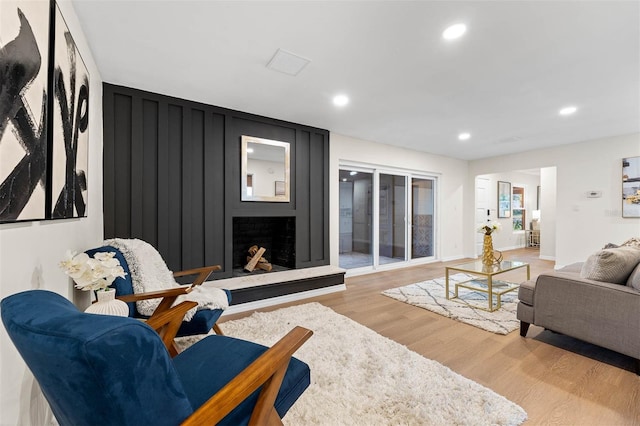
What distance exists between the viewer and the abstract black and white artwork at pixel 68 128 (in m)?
1.29

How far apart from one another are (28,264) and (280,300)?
250cm

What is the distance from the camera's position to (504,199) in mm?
7551

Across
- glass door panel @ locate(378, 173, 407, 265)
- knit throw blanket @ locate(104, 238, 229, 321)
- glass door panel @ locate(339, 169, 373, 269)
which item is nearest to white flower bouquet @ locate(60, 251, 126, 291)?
knit throw blanket @ locate(104, 238, 229, 321)

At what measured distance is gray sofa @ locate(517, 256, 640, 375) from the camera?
187 cm

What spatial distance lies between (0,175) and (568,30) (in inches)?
122

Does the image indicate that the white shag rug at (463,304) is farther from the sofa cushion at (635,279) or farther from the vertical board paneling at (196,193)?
the vertical board paneling at (196,193)

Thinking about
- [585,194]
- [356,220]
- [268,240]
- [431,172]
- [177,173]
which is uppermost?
[431,172]

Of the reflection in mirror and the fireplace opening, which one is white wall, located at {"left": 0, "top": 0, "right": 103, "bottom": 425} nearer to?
the reflection in mirror

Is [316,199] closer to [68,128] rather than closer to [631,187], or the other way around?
[68,128]

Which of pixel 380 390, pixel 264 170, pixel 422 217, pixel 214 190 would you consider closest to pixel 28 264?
pixel 380 390

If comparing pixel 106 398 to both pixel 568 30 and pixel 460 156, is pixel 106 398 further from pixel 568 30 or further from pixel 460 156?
pixel 460 156

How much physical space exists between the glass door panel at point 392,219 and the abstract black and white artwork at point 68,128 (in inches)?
172

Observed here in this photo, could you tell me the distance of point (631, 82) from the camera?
8.76 feet

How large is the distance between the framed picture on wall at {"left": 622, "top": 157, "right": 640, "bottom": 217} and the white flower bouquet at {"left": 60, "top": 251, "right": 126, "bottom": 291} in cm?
653
